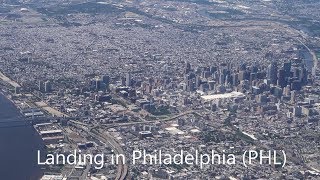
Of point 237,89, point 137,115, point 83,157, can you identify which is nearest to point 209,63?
point 237,89

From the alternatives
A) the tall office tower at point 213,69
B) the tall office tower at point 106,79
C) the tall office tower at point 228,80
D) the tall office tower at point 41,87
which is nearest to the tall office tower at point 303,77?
the tall office tower at point 228,80

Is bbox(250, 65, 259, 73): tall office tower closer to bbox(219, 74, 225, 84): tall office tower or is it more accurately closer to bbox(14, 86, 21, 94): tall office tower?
bbox(219, 74, 225, 84): tall office tower

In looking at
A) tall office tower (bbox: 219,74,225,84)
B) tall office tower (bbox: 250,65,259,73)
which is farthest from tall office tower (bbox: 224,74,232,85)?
tall office tower (bbox: 250,65,259,73)

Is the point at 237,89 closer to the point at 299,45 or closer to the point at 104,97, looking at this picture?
the point at 104,97

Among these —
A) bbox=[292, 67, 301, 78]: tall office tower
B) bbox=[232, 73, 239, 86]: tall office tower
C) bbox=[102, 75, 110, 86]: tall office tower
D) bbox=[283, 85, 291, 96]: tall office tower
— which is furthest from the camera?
bbox=[292, 67, 301, 78]: tall office tower

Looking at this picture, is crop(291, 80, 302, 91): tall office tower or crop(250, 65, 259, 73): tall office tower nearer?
crop(291, 80, 302, 91): tall office tower

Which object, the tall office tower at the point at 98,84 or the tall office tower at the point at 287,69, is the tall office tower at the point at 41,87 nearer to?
the tall office tower at the point at 98,84

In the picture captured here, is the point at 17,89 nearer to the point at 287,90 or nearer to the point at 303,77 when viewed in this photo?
the point at 287,90
